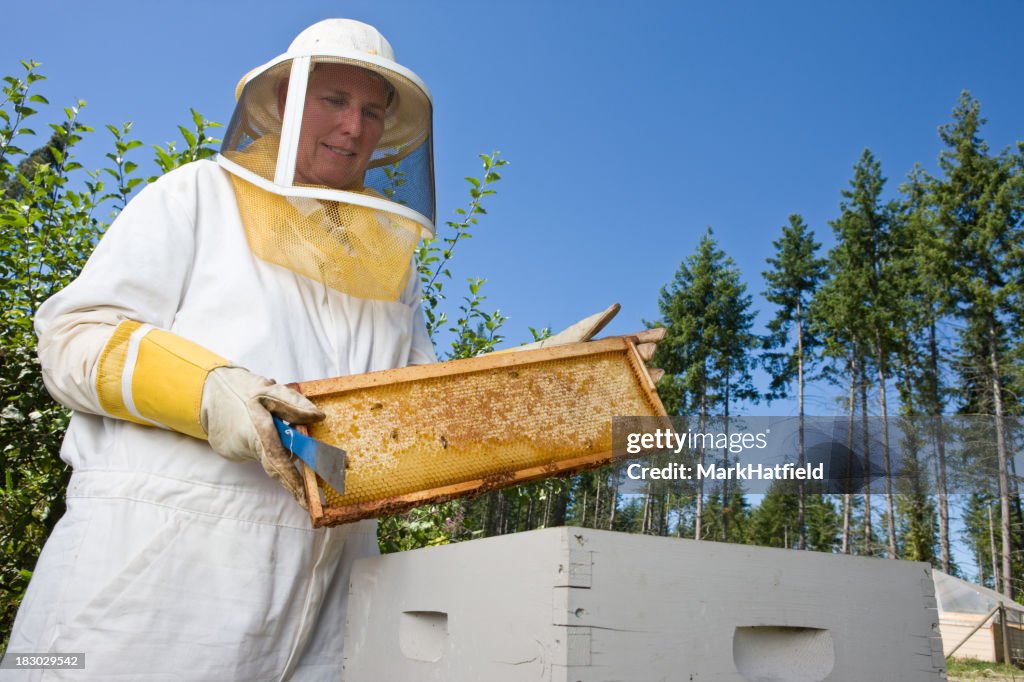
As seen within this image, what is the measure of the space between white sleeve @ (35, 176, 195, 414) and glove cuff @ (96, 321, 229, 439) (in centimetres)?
3

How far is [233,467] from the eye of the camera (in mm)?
1557

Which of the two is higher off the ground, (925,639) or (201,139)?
(201,139)

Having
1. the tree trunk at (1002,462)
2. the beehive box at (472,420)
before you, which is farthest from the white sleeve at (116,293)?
the tree trunk at (1002,462)

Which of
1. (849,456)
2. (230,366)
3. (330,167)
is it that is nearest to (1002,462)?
(849,456)

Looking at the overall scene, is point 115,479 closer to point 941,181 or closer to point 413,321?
point 413,321

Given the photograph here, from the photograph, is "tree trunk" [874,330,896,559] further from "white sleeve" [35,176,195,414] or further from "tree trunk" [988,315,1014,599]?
"white sleeve" [35,176,195,414]

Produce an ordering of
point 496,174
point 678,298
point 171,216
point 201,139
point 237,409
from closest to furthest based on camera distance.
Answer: point 237,409, point 171,216, point 201,139, point 496,174, point 678,298

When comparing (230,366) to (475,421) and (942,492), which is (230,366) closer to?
(475,421)

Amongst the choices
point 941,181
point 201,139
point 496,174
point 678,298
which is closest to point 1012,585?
point 941,181

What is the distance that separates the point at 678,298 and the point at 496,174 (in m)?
31.2

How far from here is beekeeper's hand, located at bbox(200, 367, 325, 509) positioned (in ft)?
4.50

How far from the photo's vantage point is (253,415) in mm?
1359

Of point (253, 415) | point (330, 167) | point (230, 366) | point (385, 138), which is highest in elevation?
point (385, 138)

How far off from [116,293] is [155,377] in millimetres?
260
